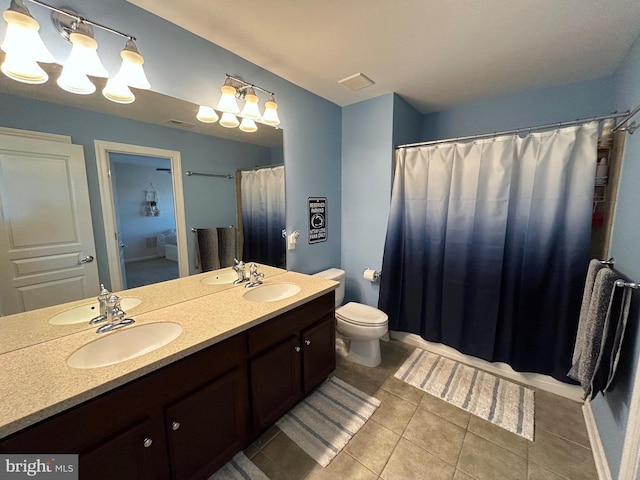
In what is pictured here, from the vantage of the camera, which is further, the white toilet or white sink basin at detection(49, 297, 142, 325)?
the white toilet

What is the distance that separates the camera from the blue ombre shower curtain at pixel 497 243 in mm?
1686

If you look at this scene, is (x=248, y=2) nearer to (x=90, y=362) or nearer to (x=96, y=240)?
(x=96, y=240)

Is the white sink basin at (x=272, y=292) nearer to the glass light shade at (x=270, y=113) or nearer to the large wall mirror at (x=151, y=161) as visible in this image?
the large wall mirror at (x=151, y=161)

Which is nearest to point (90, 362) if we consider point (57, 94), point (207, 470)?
point (207, 470)

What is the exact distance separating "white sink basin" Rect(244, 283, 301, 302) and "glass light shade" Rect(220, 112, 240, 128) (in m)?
1.14

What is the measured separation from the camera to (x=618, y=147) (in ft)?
5.19

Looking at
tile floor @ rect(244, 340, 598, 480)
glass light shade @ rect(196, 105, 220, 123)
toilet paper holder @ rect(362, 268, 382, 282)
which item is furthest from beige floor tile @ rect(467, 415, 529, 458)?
glass light shade @ rect(196, 105, 220, 123)

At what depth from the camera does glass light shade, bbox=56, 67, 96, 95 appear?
1.07 metres

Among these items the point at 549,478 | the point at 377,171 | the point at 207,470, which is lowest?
the point at 549,478

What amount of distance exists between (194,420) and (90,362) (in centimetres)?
50

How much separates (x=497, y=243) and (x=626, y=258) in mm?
677

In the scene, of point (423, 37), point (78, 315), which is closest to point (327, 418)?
point (78, 315)

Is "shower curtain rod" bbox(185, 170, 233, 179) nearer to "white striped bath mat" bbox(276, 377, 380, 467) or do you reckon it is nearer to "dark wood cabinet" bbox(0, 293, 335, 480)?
"dark wood cabinet" bbox(0, 293, 335, 480)

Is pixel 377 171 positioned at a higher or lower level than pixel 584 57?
lower
